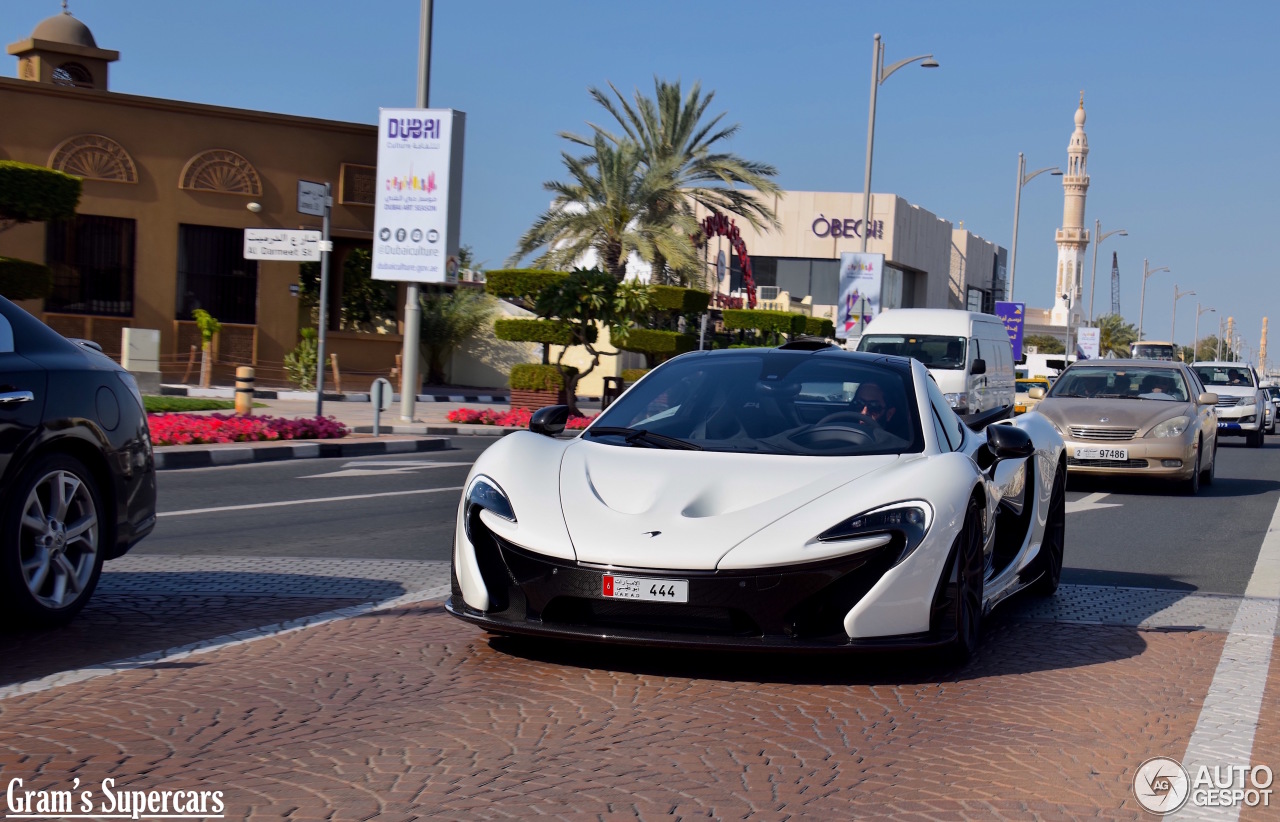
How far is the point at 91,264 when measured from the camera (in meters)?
27.2

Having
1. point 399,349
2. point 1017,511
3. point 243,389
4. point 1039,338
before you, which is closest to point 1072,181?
point 1039,338

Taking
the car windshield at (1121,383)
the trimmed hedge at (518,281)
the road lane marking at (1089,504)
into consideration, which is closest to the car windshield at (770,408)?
the road lane marking at (1089,504)

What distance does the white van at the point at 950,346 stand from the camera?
65.0 feet

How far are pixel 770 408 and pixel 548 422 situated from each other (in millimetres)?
1002

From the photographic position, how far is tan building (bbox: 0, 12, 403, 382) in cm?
2670

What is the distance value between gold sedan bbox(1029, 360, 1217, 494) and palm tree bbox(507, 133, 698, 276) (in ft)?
63.1

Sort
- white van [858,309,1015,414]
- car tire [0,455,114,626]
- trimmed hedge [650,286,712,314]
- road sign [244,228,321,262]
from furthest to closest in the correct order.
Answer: trimmed hedge [650,286,712,314] < white van [858,309,1015,414] < road sign [244,228,321,262] < car tire [0,455,114,626]

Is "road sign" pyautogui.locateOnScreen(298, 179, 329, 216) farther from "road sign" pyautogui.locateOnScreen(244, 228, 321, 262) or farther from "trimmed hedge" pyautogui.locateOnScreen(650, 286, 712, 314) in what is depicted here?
"trimmed hedge" pyautogui.locateOnScreen(650, 286, 712, 314)

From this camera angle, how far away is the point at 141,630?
584cm

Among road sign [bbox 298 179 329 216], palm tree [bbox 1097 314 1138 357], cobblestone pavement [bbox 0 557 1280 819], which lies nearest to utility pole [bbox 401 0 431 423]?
road sign [bbox 298 179 329 216]

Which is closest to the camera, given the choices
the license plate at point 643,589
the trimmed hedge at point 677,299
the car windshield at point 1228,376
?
the license plate at point 643,589

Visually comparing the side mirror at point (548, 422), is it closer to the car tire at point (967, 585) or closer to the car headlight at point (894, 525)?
the car headlight at point (894, 525)

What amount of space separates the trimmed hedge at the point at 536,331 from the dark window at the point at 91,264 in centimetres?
768

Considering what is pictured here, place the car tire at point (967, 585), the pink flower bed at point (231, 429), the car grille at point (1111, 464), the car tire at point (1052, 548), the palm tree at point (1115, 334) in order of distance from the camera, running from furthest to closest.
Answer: the palm tree at point (1115, 334) < the pink flower bed at point (231, 429) < the car grille at point (1111, 464) < the car tire at point (1052, 548) < the car tire at point (967, 585)
